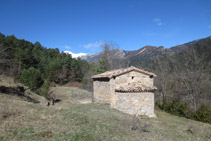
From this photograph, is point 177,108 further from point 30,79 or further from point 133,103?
point 30,79

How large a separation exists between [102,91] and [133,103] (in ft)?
12.9

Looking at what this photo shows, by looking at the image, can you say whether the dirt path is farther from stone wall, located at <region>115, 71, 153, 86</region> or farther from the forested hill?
stone wall, located at <region>115, 71, 153, 86</region>

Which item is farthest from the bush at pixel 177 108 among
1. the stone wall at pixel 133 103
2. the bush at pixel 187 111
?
the stone wall at pixel 133 103

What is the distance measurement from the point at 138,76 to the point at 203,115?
7586 mm

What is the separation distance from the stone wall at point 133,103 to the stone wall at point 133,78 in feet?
4.21

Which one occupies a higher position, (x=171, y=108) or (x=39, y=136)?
(x=39, y=136)

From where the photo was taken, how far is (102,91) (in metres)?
15.6

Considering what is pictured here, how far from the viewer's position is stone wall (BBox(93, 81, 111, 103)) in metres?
14.8

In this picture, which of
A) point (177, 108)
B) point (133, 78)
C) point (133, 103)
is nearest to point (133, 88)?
point (133, 103)

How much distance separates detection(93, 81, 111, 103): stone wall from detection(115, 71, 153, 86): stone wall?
1.44 metres

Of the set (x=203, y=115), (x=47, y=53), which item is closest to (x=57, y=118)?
(x=203, y=115)

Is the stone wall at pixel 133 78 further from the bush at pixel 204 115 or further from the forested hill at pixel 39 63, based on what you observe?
the forested hill at pixel 39 63

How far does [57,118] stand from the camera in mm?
7949

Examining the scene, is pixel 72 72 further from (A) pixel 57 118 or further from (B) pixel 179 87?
(A) pixel 57 118
